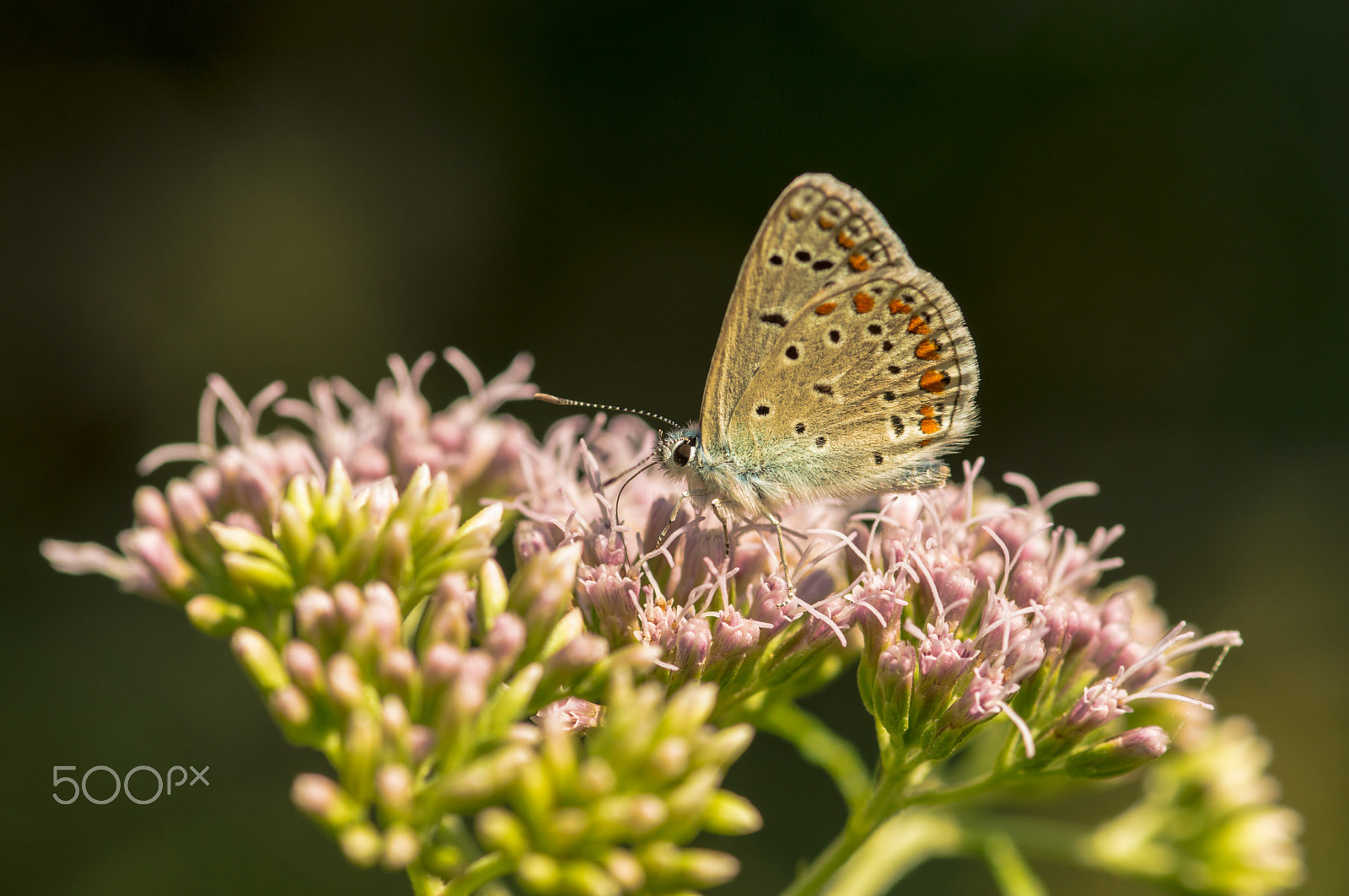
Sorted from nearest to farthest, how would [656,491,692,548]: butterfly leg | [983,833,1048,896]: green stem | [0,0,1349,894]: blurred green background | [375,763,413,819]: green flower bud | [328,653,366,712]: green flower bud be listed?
[375,763,413,819]: green flower bud
[328,653,366,712]: green flower bud
[656,491,692,548]: butterfly leg
[983,833,1048,896]: green stem
[0,0,1349,894]: blurred green background

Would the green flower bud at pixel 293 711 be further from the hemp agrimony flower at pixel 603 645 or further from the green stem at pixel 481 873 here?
the green stem at pixel 481 873

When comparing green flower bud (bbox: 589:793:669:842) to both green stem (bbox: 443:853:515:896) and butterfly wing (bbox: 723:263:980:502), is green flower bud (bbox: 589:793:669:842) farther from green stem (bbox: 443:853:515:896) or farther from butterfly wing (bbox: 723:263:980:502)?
butterfly wing (bbox: 723:263:980:502)

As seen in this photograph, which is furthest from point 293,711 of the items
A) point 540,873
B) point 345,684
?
point 540,873

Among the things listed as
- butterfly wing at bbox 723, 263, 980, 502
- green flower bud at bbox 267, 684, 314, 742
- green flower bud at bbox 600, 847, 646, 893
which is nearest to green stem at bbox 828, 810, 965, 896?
butterfly wing at bbox 723, 263, 980, 502

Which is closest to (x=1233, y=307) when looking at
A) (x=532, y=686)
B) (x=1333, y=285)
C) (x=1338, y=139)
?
(x=1333, y=285)

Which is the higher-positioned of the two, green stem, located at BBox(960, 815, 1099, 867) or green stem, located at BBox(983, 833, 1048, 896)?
green stem, located at BBox(960, 815, 1099, 867)

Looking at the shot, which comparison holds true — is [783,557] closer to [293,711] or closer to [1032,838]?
[293,711]

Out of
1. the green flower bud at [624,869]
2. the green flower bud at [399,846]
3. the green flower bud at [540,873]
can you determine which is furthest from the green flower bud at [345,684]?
the green flower bud at [624,869]

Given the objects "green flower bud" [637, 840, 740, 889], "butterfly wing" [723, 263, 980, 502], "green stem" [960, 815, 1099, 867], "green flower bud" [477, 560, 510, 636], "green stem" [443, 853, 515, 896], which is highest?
"butterfly wing" [723, 263, 980, 502]
